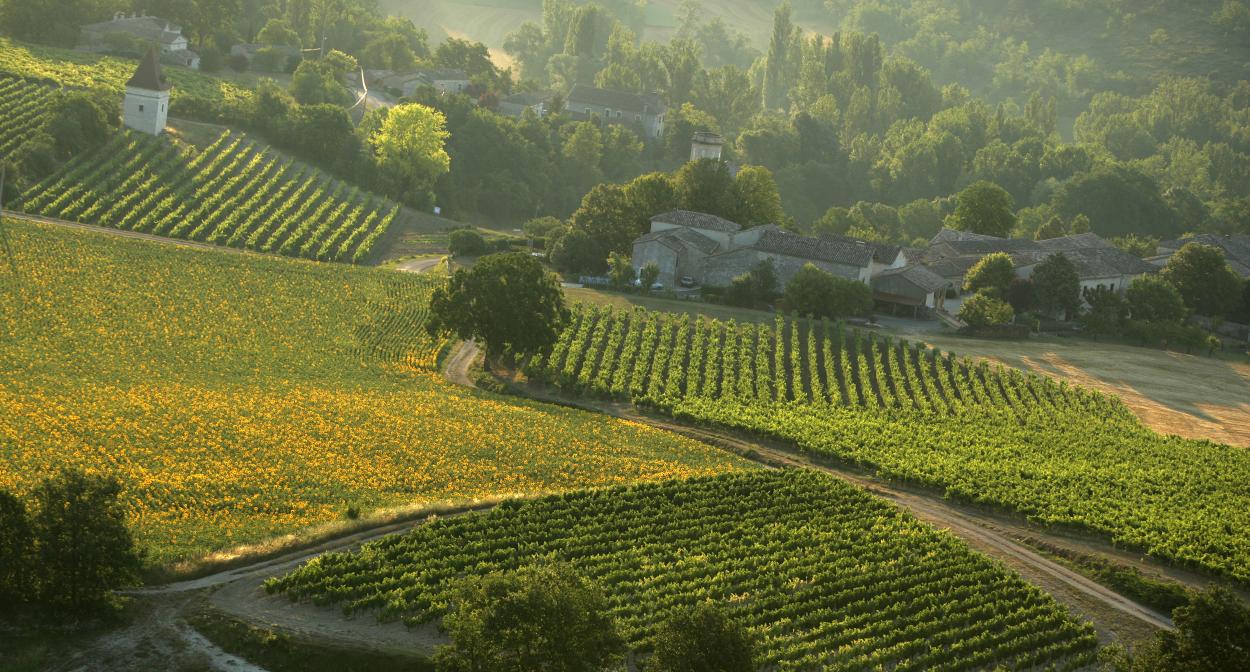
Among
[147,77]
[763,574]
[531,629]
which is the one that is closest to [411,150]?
[147,77]

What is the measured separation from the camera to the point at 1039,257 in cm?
8600

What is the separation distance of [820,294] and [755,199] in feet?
68.5

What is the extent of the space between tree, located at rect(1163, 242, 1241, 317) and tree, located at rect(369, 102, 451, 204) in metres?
49.8

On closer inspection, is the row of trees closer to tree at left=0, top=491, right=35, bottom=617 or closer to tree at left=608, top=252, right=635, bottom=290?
tree at left=0, top=491, right=35, bottom=617

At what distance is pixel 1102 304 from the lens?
262 ft

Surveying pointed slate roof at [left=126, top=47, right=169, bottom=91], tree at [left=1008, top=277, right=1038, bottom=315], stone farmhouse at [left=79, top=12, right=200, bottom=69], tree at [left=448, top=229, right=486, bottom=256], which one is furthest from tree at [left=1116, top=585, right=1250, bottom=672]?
stone farmhouse at [left=79, top=12, right=200, bottom=69]

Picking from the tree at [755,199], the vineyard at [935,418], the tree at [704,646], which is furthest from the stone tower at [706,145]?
the tree at [704,646]

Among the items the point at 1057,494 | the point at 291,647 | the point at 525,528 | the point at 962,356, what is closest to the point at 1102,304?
the point at 962,356

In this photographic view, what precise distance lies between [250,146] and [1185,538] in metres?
62.7

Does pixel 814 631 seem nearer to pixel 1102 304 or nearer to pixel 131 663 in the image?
pixel 131 663

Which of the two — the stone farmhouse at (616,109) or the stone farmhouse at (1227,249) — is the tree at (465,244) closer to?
the stone farmhouse at (1227,249)

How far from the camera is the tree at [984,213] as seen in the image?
105438 mm

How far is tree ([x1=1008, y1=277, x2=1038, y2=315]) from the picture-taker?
270ft

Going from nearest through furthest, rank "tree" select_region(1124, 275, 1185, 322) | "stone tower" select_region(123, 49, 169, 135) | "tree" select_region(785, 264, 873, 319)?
"tree" select_region(785, 264, 873, 319) < "stone tower" select_region(123, 49, 169, 135) < "tree" select_region(1124, 275, 1185, 322)
